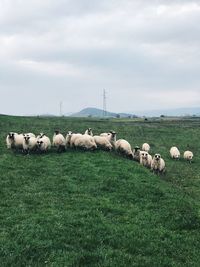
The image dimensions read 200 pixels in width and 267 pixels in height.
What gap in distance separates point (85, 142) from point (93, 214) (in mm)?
16799

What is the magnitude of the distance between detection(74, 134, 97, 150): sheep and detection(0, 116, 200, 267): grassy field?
2.33 meters

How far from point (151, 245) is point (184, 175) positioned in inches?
684

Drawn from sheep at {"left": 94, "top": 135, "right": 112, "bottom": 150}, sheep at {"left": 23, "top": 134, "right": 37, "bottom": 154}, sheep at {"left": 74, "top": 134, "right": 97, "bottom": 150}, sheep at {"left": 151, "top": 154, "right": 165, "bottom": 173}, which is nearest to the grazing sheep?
sheep at {"left": 23, "top": 134, "right": 37, "bottom": 154}

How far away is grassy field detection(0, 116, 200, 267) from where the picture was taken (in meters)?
15.8

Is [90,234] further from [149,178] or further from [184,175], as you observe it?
[184,175]

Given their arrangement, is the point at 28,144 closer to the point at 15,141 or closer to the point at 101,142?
the point at 15,141

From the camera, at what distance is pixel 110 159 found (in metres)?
33.5

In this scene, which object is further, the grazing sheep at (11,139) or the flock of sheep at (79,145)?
the grazing sheep at (11,139)

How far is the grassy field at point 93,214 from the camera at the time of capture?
15841 mm

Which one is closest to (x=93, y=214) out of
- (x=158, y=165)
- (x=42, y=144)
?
(x=158, y=165)

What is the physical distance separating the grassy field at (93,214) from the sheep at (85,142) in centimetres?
233

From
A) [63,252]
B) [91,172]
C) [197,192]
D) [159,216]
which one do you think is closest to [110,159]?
[91,172]

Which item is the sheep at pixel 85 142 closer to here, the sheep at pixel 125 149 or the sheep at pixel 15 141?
the sheep at pixel 125 149

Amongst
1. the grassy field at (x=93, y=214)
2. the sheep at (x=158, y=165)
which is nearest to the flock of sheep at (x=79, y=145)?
the sheep at (x=158, y=165)
